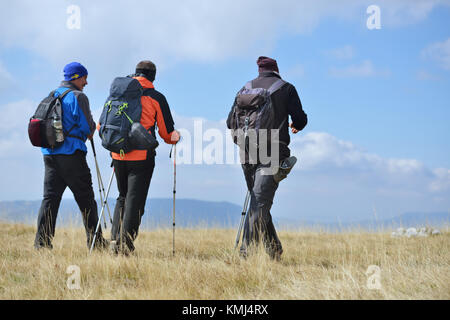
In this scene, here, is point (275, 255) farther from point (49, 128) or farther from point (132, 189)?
point (49, 128)

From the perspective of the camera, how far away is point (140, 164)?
6473mm

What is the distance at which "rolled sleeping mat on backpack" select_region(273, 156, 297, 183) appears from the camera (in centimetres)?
604

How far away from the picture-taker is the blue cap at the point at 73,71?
23.6 feet

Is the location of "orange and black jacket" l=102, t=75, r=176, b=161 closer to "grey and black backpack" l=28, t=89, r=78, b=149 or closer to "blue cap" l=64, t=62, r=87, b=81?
"grey and black backpack" l=28, t=89, r=78, b=149

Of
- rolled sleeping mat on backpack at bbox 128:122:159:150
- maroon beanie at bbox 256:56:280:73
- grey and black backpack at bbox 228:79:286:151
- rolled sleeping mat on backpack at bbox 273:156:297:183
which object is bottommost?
rolled sleeping mat on backpack at bbox 273:156:297:183

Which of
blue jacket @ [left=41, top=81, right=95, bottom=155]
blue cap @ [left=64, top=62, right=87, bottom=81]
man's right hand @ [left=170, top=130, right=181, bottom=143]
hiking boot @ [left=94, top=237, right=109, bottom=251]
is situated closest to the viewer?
man's right hand @ [left=170, top=130, right=181, bottom=143]

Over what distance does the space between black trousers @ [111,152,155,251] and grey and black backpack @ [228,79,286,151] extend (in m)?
1.40

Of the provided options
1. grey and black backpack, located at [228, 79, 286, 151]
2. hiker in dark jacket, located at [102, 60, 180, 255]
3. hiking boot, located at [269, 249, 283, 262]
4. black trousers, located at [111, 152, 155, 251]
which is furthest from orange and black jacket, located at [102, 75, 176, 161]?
hiking boot, located at [269, 249, 283, 262]

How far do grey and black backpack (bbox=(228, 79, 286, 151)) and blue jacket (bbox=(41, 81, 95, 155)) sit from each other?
94.6 inches

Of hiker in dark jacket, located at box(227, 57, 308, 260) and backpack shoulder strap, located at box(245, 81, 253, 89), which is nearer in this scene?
hiker in dark jacket, located at box(227, 57, 308, 260)

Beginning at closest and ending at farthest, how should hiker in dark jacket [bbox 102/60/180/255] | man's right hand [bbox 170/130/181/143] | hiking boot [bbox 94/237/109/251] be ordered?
hiker in dark jacket [bbox 102/60/180/255] → man's right hand [bbox 170/130/181/143] → hiking boot [bbox 94/237/109/251]

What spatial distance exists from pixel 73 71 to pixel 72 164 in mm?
1531

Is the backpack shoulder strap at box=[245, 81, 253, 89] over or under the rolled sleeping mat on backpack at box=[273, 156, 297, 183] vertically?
over
